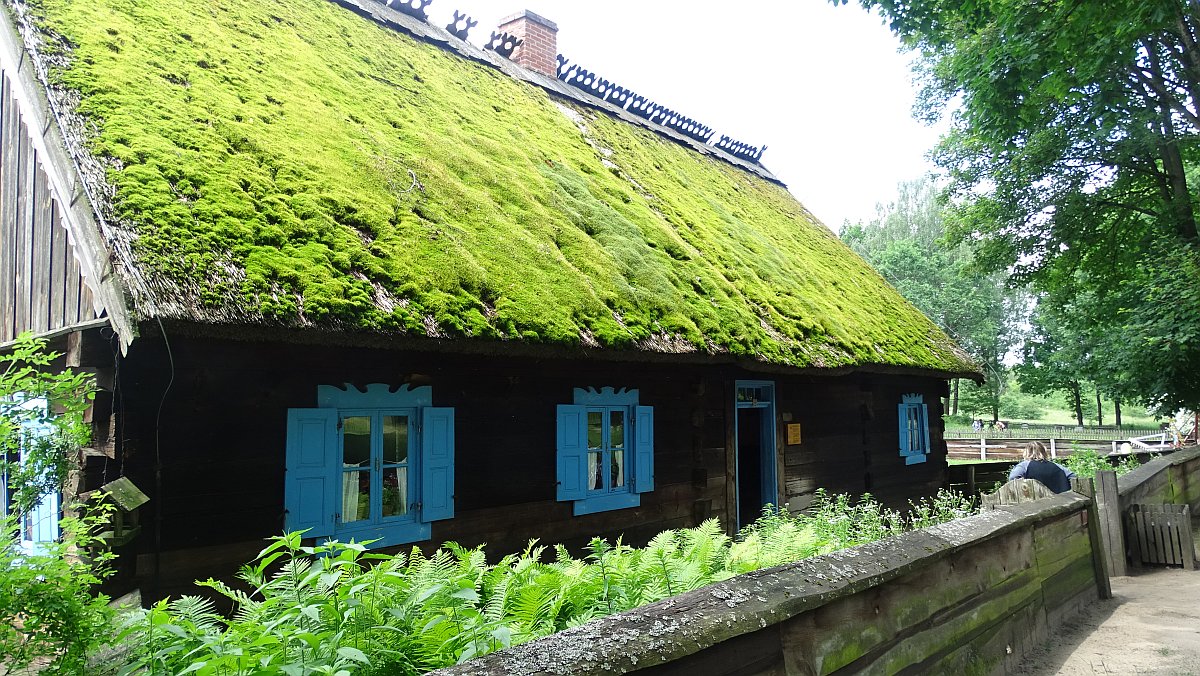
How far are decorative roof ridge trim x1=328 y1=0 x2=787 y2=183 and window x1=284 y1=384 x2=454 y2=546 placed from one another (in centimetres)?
695

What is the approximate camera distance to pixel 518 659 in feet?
6.72

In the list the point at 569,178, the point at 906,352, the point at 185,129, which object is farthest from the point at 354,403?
the point at 906,352

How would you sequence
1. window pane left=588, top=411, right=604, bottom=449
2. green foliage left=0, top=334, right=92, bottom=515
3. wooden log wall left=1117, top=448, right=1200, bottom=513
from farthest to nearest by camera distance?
wooden log wall left=1117, top=448, right=1200, bottom=513 → window pane left=588, top=411, right=604, bottom=449 → green foliage left=0, top=334, right=92, bottom=515

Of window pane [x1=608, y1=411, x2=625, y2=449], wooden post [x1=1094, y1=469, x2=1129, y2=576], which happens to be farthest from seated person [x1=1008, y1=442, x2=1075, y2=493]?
window pane [x1=608, y1=411, x2=625, y2=449]

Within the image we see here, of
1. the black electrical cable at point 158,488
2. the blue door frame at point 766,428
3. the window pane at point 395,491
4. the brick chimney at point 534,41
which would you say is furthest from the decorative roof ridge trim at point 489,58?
the black electrical cable at point 158,488

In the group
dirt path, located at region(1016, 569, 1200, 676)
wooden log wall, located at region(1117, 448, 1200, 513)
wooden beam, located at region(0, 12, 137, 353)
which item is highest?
Answer: wooden beam, located at region(0, 12, 137, 353)

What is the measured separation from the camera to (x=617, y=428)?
26.2ft

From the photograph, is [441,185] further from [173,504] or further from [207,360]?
[173,504]

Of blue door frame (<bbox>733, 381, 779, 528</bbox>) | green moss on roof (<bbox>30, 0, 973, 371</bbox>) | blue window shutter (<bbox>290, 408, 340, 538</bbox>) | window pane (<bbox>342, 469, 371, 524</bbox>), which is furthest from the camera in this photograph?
blue door frame (<bbox>733, 381, 779, 528</bbox>)

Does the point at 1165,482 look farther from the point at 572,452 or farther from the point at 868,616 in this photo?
the point at 868,616

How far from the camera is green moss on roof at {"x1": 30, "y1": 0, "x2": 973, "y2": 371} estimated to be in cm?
500

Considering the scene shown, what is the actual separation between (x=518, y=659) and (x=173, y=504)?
3.80m

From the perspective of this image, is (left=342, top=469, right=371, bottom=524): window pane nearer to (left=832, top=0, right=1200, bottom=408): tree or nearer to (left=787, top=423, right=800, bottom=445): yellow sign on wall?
(left=787, top=423, right=800, bottom=445): yellow sign on wall

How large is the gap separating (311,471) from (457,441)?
50.4 inches
